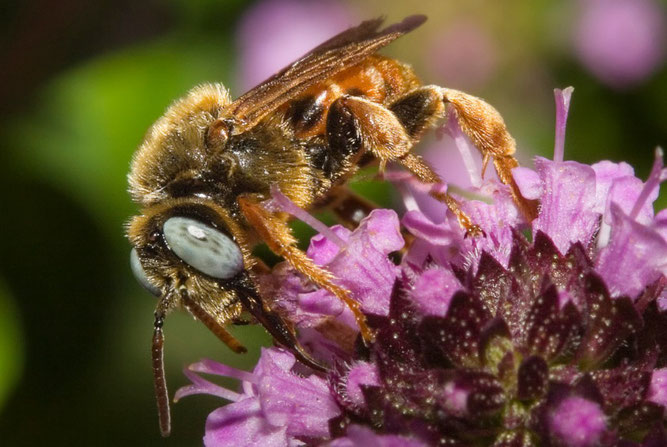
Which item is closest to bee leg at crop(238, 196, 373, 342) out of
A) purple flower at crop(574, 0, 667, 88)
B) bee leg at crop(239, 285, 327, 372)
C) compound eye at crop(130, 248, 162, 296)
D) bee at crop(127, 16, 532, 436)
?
bee at crop(127, 16, 532, 436)

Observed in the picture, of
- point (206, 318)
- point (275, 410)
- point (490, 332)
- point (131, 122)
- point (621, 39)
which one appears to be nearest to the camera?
point (490, 332)

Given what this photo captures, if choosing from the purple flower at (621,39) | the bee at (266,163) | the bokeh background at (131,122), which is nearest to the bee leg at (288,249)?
the bee at (266,163)

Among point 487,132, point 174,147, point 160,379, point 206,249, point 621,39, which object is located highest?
point 174,147

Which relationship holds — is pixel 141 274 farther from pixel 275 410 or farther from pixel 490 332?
pixel 490 332

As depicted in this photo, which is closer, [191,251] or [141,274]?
[191,251]

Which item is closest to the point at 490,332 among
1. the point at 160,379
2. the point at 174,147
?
the point at 160,379

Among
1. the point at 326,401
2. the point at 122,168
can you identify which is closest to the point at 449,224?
the point at 326,401

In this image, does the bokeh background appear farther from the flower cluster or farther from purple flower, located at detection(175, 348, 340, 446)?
the flower cluster

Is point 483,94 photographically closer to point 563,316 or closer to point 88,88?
point 88,88
